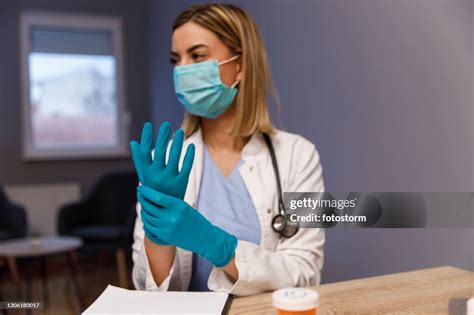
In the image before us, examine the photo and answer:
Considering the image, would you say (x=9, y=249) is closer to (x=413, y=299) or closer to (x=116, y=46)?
(x=116, y=46)

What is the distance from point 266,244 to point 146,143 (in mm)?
411

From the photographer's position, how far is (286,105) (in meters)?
2.01

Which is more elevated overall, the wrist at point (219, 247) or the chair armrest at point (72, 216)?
the wrist at point (219, 247)

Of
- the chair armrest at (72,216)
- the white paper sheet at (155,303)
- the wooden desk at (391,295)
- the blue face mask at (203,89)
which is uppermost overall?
the blue face mask at (203,89)

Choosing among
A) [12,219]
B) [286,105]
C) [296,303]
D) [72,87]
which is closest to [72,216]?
[12,219]

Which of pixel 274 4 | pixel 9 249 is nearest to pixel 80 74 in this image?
pixel 9 249

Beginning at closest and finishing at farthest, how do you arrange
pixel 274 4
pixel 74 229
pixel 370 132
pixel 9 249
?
pixel 370 132
pixel 274 4
pixel 9 249
pixel 74 229

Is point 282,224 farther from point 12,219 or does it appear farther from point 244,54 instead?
point 12,219

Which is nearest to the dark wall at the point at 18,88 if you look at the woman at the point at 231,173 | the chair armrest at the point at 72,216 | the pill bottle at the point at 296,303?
the chair armrest at the point at 72,216

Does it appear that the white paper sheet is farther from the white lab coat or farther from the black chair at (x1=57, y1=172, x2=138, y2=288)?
the black chair at (x1=57, y1=172, x2=138, y2=288)

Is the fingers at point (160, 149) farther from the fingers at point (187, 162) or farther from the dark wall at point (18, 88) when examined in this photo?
the dark wall at point (18, 88)

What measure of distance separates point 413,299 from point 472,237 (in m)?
0.14

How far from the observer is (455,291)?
28.4 inches

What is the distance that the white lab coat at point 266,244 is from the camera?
0.82 metres
